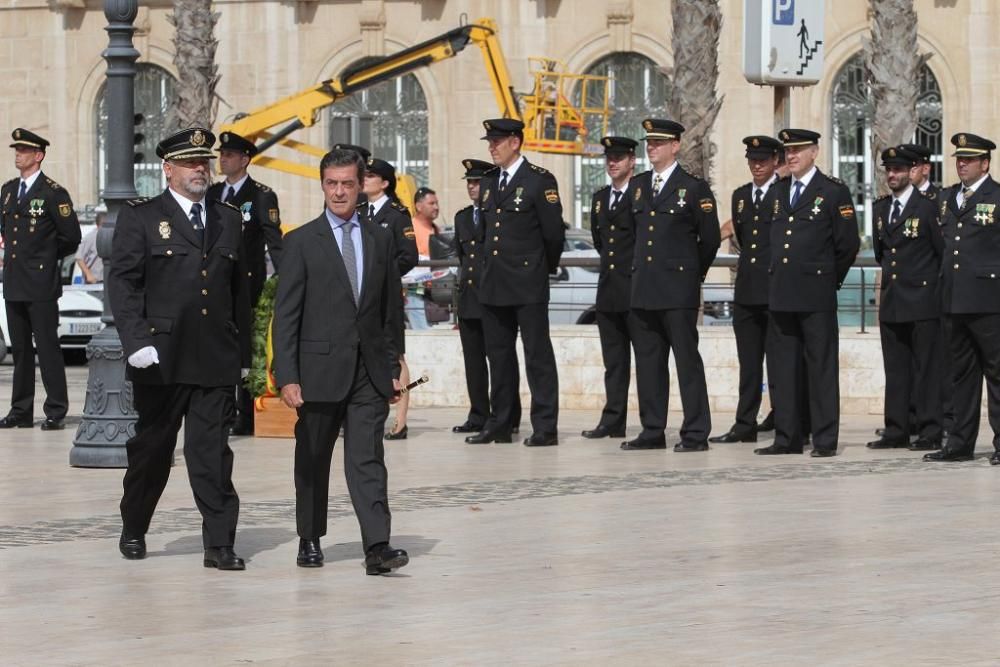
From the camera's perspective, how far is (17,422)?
57.8ft

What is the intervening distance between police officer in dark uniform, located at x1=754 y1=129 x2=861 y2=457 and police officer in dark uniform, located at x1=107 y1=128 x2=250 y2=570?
5.61 meters

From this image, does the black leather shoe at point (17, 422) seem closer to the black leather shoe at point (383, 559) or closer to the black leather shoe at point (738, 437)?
the black leather shoe at point (738, 437)

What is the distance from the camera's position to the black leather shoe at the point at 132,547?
1045cm

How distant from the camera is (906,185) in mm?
15766

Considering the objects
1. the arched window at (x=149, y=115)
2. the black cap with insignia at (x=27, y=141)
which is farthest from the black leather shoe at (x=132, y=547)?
the arched window at (x=149, y=115)

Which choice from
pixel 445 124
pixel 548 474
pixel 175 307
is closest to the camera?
pixel 175 307

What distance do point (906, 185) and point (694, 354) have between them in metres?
1.81

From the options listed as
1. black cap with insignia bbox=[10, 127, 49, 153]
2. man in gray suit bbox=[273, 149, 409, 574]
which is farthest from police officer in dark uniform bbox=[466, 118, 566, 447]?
man in gray suit bbox=[273, 149, 409, 574]

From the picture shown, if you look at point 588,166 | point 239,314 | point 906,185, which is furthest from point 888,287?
point 588,166

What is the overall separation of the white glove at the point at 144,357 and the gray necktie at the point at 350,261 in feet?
3.02

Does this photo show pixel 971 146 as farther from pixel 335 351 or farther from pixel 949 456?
pixel 335 351

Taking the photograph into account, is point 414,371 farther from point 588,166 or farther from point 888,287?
point 588,166

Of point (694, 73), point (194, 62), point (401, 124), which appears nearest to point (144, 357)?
point (694, 73)

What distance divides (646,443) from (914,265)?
7.02 ft
